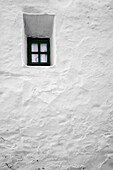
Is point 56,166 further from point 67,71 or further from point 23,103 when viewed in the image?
point 67,71

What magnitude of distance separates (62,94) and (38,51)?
622 mm

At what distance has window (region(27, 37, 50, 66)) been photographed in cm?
301

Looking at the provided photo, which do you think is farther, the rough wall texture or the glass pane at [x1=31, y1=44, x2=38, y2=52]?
the glass pane at [x1=31, y1=44, x2=38, y2=52]

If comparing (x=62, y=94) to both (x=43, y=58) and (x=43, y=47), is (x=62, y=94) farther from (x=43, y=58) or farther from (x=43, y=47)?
(x=43, y=47)

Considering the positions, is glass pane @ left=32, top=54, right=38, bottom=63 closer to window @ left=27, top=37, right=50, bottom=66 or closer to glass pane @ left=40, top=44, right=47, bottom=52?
window @ left=27, top=37, right=50, bottom=66

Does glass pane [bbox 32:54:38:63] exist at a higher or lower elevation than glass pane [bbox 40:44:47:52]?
lower

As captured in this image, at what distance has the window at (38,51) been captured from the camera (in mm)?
3010

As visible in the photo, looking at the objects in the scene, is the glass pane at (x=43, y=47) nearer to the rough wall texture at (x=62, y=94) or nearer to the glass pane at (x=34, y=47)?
the glass pane at (x=34, y=47)

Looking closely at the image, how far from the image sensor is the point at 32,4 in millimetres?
2945

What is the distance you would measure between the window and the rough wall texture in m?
0.22

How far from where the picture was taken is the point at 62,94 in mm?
2758

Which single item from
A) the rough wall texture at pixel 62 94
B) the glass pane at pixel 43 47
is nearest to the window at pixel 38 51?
the glass pane at pixel 43 47

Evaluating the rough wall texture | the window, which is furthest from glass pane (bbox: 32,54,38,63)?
the rough wall texture

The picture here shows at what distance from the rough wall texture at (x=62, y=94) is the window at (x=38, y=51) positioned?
0.72 ft
